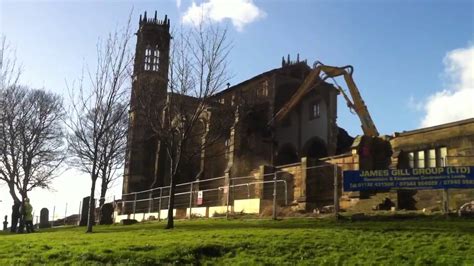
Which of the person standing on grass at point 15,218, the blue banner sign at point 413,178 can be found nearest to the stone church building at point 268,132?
the person standing on grass at point 15,218

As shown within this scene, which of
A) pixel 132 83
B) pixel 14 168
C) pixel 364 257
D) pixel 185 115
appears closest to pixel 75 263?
pixel 364 257

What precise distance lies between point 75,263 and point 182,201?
2315cm

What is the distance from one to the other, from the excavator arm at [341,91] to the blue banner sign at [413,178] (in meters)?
22.5

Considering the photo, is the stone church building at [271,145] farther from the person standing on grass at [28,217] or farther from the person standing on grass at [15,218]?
the person standing on grass at [15,218]

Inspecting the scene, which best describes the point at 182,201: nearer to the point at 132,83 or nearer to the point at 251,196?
the point at 251,196

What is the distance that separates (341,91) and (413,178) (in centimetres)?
2939

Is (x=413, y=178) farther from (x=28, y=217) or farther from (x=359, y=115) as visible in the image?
(x=359, y=115)

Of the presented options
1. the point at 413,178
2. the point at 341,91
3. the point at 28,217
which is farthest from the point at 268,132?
the point at 413,178

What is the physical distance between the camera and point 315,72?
48.2 metres

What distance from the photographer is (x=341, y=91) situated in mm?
47000

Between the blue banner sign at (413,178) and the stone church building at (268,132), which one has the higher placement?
the stone church building at (268,132)

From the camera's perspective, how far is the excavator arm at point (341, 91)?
143 feet

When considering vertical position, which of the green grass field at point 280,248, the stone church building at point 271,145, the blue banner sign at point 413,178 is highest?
the stone church building at point 271,145

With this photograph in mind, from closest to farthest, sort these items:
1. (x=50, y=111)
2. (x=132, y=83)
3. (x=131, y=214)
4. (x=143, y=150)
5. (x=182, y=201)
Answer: (x=132, y=83)
(x=182, y=201)
(x=131, y=214)
(x=50, y=111)
(x=143, y=150)
